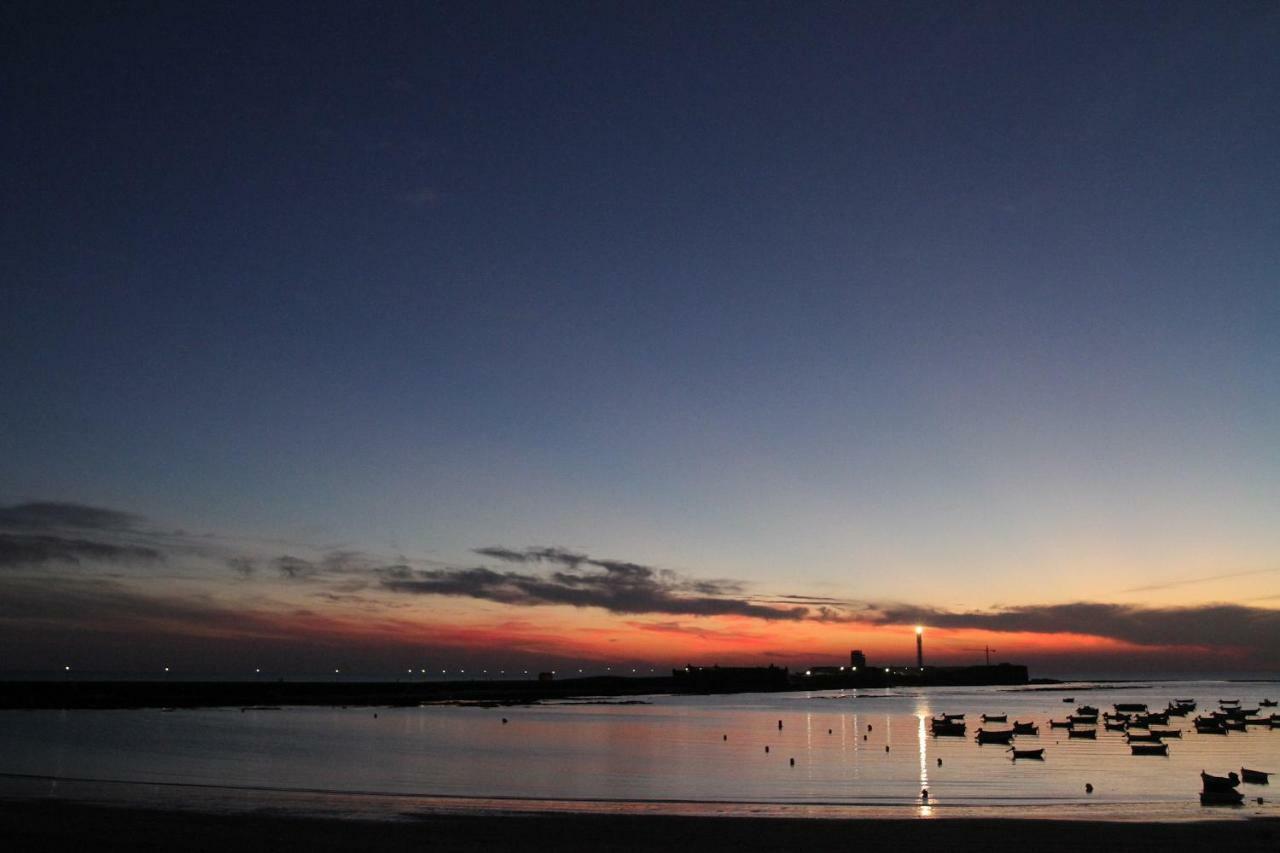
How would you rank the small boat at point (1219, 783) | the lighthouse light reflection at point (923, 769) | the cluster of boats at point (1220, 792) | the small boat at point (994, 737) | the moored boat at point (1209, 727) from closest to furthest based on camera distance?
the lighthouse light reflection at point (923, 769), the cluster of boats at point (1220, 792), the small boat at point (1219, 783), the small boat at point (994, 737), the moored boat at point (1209, 727)

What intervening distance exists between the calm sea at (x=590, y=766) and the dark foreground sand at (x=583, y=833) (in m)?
2.89

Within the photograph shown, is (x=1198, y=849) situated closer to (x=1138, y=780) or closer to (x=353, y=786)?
(x=1138, y=780)

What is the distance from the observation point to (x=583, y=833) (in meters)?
28.7

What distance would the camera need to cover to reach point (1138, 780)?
45.7 metres

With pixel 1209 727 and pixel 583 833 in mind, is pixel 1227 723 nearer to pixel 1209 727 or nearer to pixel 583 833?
pixel 1209 727

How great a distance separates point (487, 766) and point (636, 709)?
61.4 metres

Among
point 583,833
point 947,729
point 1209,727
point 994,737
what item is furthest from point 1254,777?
point 1209,727

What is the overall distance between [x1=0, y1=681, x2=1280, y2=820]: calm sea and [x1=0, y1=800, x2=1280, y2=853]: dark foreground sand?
2.89 metres

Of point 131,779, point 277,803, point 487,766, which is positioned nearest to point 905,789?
point 487,766

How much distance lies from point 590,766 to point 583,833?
2295cm

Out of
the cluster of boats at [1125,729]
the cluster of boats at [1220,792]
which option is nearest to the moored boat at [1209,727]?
the cluster of boats at [1125,729]

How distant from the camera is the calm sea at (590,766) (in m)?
36.6

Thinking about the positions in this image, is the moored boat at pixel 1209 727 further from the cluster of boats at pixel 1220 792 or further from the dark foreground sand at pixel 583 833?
the dark foreground sand at pixel 583 833

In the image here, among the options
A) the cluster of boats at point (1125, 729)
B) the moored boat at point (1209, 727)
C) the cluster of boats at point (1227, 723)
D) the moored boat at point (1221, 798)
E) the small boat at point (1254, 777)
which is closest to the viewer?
the moored boat at point (1221, 798)
